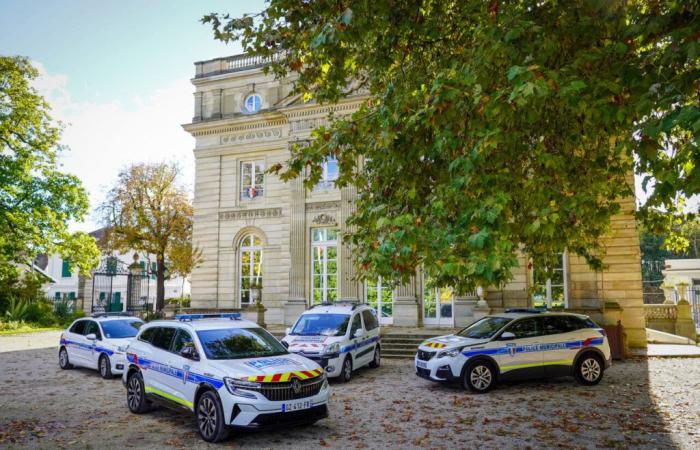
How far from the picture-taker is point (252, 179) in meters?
24.3

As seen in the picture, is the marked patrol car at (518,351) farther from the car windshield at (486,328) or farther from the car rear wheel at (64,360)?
the car rear wheel at (64,360)

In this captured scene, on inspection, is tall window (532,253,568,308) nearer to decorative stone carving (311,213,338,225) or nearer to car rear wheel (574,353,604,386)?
car rear wheel (574,353,604,386)

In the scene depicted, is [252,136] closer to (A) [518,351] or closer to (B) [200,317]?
(B) [200,317]

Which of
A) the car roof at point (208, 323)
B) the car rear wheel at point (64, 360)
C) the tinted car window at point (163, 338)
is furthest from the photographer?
the car rear wheel at point (64, 360)

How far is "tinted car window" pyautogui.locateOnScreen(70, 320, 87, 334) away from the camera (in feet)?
46.1

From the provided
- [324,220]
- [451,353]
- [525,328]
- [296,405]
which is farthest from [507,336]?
[324,220]

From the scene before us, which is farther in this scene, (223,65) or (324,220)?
(223,65)

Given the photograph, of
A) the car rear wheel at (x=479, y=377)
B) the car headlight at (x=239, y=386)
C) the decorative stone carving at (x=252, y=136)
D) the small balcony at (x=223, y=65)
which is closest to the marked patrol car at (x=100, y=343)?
the car headlight at (x=239, y=386)

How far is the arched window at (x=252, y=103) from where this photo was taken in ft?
79.8

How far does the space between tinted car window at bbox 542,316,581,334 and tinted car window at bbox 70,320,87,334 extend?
39.5ft

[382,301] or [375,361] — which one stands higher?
[382,301]

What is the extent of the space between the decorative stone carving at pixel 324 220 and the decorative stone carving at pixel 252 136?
442 centimetres

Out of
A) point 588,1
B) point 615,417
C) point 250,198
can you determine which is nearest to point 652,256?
point 250,198

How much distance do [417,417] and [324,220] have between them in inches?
551
